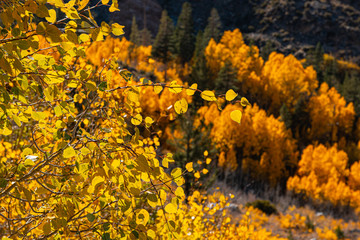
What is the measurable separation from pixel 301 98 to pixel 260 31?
6538cm

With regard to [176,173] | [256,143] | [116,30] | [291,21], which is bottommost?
[256,143]

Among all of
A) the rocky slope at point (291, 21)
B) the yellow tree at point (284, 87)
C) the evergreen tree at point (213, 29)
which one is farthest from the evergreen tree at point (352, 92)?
the rocky slope at point (291, 21)

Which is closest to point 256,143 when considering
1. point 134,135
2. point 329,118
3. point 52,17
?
point 329,118

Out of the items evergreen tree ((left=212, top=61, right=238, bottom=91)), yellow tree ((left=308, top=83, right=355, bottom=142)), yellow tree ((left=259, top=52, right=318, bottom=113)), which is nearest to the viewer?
evergreen tree ((left=212, top=61, right=238, bottom=91))

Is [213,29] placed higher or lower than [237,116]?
lower

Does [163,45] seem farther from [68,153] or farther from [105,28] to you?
[68,153]

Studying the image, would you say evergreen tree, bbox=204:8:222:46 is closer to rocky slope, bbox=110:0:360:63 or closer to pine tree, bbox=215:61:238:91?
pine tree, bbox=215:61:238:91

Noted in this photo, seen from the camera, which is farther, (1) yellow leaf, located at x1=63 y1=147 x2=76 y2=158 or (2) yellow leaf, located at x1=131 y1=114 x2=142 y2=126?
(2) yellow leaf, located at x1=131 y1=114 x2=142 y2=126

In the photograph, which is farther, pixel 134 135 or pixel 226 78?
pixel 226 78

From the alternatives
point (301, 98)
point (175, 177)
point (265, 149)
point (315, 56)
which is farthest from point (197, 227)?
point (315, 56)

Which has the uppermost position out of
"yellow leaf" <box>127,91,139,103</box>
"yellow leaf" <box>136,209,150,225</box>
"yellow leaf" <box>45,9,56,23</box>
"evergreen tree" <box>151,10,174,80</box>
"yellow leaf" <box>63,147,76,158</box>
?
"yellow leaf" <box>45,9,56,23</box>

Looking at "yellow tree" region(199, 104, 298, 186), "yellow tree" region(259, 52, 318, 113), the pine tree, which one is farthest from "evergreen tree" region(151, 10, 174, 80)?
"yellow tree" region(259, 52, 318, 113)

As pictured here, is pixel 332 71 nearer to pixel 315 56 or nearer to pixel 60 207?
pixel 315 56

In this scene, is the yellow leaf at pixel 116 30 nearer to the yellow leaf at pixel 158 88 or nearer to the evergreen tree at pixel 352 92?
the yellow leaf at pixel 158 88
